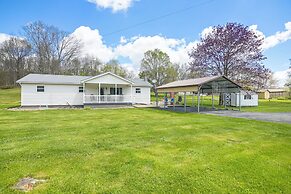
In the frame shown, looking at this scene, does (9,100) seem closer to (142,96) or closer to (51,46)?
(51,46)

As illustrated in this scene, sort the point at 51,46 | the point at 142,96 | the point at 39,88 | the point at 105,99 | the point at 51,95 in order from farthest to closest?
1. the point at 51,46
2. the point at 142,96
3. the point at 105,99
4. the point at 51,95
5. the point at 39,88

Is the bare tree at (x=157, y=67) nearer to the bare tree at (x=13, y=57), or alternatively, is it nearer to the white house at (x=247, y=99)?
the white house at (x=247, y=99)

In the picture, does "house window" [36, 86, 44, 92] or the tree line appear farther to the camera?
Answer: the tree line

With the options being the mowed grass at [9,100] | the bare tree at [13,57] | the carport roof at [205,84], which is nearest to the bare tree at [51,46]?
the bare tree at [13,57]

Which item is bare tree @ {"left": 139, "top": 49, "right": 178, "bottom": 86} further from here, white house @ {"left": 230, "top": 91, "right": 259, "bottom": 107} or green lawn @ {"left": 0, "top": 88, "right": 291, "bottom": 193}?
green lawn @ {"left": 0, "top": 88, "right": 291, "bottom": 193}

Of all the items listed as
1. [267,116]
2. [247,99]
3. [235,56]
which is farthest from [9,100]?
[247,99]

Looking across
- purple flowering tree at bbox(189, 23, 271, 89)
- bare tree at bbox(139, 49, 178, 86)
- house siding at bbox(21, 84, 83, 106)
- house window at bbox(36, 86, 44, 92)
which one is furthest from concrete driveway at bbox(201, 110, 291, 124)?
bare tree at bbox(139, 49, 178, 86)

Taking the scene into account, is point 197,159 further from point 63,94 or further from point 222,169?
point 63,94

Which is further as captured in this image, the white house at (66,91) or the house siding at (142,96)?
the house siding at (142,96)

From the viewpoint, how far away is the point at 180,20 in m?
18.0

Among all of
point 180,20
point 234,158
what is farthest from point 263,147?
point 180,20

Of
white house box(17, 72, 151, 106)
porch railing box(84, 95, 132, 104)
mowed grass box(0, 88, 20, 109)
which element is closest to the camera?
white house box(17, 72, 151, 106)

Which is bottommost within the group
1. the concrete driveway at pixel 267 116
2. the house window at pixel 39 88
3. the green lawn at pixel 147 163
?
the green lawn at pixel 147 163

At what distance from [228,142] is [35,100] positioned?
18.6m
